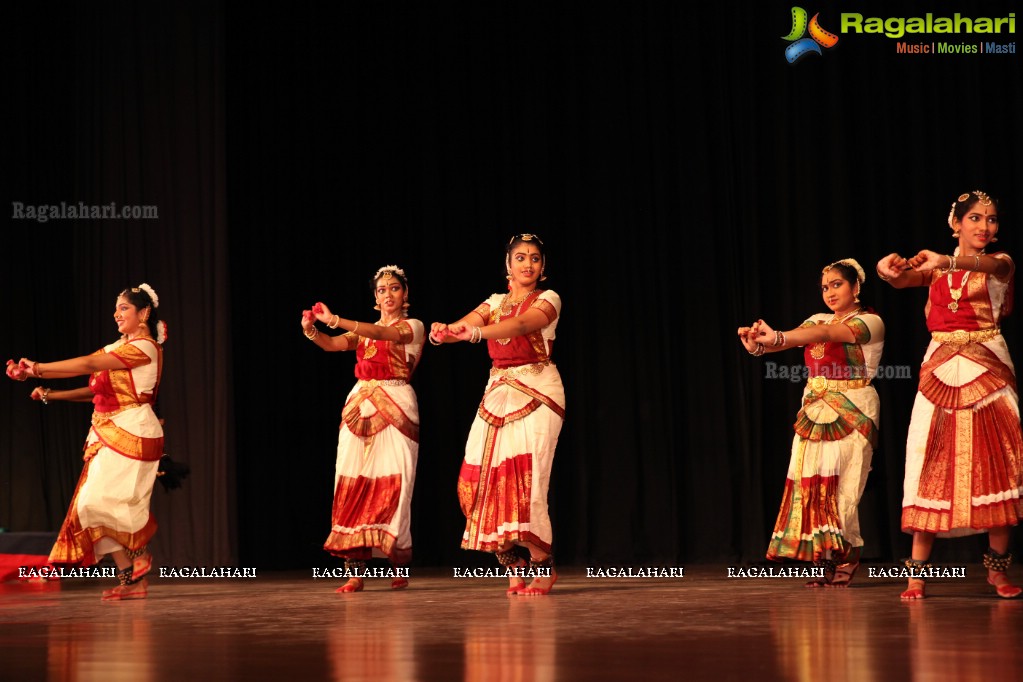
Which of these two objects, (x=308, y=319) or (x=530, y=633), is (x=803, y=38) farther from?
(x=530, y=633)

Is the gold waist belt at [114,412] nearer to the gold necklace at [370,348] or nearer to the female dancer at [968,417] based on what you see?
the gold necklace at [370,348]

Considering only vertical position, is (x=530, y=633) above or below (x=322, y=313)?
below

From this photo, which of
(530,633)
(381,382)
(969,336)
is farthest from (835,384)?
(530,633)

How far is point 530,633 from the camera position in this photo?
149 inches

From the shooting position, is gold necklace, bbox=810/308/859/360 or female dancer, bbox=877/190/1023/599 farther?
gold necklace, bbox=810/308/859/360

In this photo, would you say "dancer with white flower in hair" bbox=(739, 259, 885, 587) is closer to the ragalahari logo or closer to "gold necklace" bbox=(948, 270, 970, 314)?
"gold necklace" bbox=(948, 270, 970, 314)

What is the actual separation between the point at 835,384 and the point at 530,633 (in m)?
2.19

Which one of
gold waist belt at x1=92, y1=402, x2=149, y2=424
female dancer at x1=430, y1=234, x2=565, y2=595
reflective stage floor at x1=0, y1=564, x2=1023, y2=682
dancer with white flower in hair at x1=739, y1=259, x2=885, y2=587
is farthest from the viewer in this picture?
gold waist belt at x1=92, y1=402, x2=149, y2=424

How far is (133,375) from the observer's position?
17.9ft

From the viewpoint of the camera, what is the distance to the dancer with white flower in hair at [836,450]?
17.4 ft

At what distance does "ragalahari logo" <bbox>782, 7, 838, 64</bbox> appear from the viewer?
668cm

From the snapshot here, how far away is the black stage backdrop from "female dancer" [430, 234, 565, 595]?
1.60 metres

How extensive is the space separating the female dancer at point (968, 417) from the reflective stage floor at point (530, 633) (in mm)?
284

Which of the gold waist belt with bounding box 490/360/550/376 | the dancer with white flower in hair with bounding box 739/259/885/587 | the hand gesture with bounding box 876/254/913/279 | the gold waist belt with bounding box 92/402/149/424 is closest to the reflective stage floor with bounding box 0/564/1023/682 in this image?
the dancer with white flower in hair with bounding box 739/259/885/587
